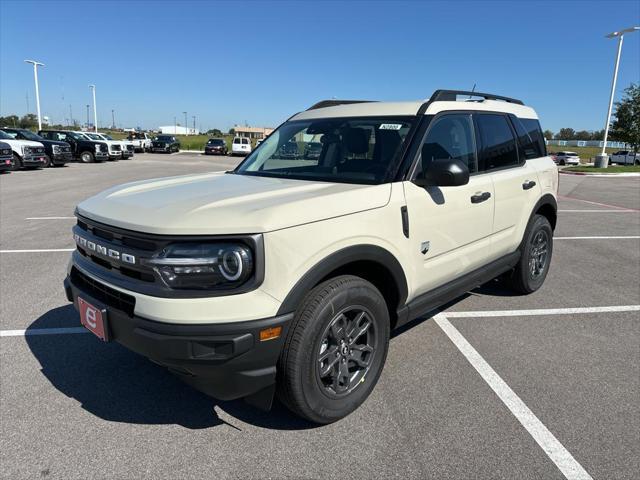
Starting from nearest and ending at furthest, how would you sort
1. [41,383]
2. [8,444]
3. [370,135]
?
[8,444] → [41,383] → [370,135]

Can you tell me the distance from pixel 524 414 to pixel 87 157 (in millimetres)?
29717

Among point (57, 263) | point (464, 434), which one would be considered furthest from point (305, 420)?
point (57, 263)

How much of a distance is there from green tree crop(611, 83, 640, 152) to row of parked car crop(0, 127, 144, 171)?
A: 36974 mm

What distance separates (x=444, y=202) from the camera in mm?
3246

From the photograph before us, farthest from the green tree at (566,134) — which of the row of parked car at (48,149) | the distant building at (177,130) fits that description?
the row of parked car at (48,149)

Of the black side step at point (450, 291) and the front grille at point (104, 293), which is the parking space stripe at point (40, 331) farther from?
the black side step at point (450, 291)

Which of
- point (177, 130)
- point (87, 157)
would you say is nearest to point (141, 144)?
point (87, 157)

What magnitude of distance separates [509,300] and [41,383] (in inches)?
169

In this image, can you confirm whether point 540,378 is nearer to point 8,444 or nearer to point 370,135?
point 370,135

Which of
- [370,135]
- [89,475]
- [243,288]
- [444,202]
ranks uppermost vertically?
[370,135]

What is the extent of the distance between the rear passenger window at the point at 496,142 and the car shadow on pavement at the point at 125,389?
8.81 feet

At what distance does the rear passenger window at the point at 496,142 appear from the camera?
155 inches

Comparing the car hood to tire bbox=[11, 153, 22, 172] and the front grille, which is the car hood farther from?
tire bbox=[11, 153, 22, 172]

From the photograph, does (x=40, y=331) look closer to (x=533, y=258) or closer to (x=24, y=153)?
(x=533, y=258)
